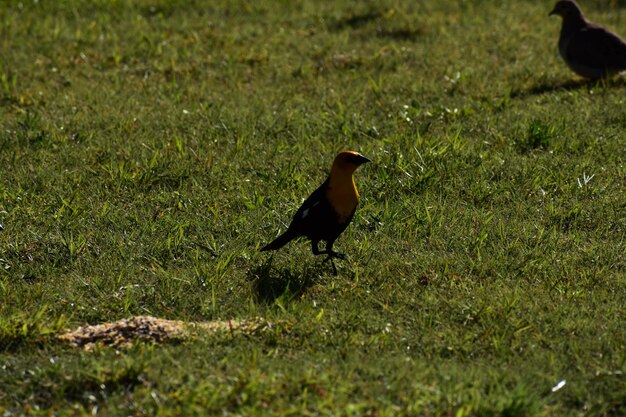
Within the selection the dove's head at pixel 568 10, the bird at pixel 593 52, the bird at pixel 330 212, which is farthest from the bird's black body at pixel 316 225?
the dove's head at pixel 568 10

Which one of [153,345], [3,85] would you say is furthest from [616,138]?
[3,85]

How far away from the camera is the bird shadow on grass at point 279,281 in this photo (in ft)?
19.0

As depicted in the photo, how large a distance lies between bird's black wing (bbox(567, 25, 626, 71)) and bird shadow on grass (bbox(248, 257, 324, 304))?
4.21 m

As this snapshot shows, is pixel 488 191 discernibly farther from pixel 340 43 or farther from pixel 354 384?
pixel 340 43

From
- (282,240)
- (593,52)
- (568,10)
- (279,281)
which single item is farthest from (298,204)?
(568,10)

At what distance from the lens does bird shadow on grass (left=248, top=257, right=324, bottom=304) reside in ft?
19.0

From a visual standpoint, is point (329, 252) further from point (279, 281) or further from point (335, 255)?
point (279, 281)

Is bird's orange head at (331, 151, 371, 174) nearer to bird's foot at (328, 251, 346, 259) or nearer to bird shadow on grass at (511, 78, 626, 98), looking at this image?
bird's foot at (328, 251, 346, 259)

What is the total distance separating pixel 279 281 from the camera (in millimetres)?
5984

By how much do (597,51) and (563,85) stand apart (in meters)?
0.42

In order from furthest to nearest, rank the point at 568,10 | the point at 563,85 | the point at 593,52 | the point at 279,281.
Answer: the point at 568,10 < the point at 563,85 < the point at 593,52 < the point at 279,281

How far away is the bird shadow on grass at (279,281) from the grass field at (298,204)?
0.02 metres

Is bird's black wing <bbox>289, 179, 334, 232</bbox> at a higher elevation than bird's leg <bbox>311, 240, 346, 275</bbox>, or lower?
higher

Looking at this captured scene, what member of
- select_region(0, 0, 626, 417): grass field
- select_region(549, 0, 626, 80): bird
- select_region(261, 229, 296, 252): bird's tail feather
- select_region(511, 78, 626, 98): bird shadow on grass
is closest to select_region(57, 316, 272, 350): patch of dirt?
select_region(0, 0, 626, 417): grass field
